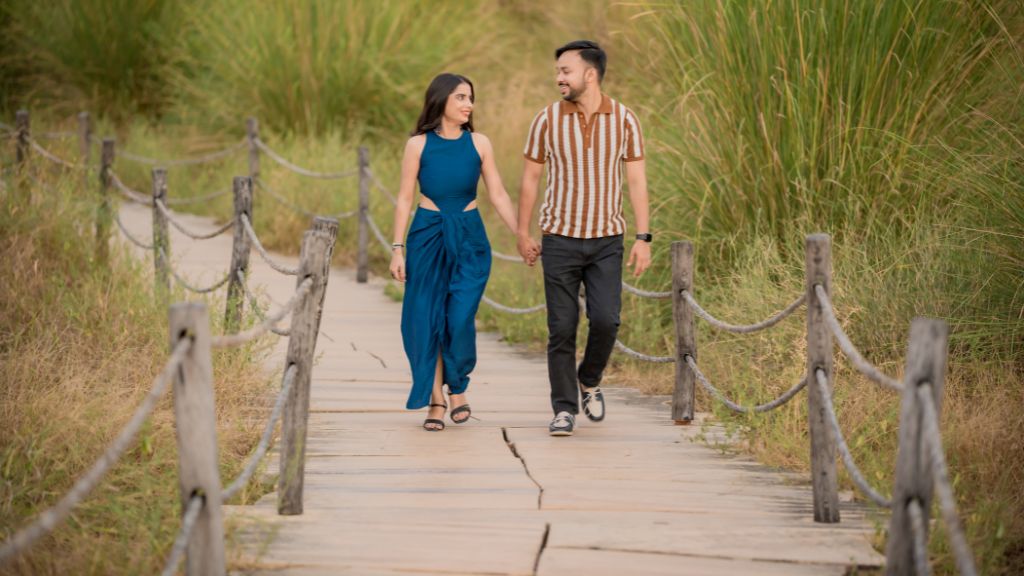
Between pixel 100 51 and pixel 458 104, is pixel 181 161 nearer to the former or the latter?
pixel 100 51

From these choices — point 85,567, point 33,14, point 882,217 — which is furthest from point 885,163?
point 33,14

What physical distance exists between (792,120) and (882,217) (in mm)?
744

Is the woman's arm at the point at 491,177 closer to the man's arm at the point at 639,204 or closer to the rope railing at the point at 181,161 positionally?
the man's arm at the point at 639,204

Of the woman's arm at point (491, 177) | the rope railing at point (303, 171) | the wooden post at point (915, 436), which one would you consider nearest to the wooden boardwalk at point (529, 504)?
the wooden post at point (915, 436)

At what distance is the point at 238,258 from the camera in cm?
816

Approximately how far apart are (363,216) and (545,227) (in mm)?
6669

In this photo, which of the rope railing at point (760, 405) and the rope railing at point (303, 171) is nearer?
the rope railing at point (760, 405)

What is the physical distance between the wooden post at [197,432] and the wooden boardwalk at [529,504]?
15.7 inches

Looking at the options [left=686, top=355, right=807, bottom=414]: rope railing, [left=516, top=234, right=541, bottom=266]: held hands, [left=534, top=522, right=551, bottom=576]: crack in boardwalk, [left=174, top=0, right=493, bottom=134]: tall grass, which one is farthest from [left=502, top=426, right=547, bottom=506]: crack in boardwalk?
[left=174, top=0, right=493, bottom=134]: tall grass

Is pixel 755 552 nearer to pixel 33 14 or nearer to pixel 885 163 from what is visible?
pixel 885 163

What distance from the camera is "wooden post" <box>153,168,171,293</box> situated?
8.94 m

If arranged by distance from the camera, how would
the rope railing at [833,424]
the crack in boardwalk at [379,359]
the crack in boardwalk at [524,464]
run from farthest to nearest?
the crack in boardwalk at [379,359] < the crack in boardwalk at [524,464] < the rope railing at [833,424]

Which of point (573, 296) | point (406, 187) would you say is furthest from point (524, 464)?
point (406, 187)

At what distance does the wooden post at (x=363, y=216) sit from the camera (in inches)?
498
